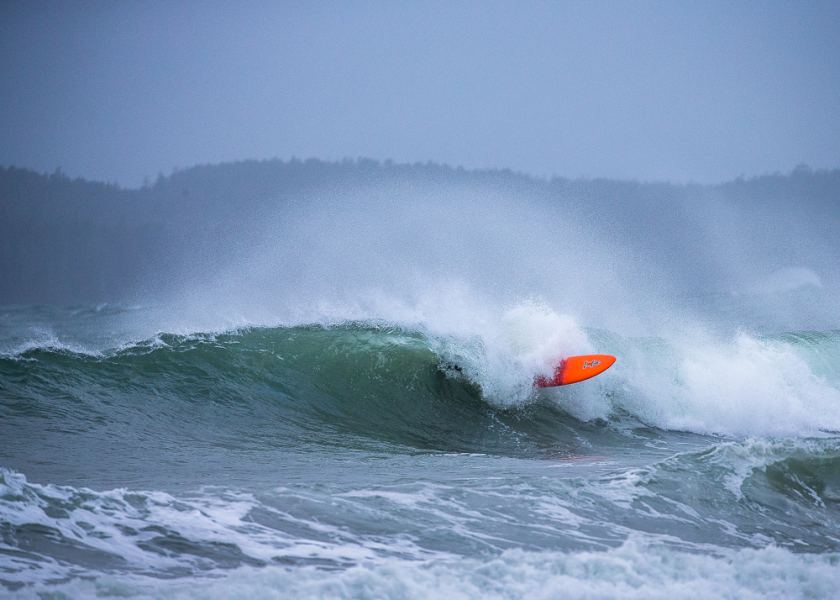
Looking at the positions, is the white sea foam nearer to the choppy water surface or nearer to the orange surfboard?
the choppy water surface

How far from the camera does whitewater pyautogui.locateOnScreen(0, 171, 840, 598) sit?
193 inches

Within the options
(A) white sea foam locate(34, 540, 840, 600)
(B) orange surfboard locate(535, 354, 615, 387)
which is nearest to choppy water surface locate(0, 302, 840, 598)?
(A) white sea foam locate(34, 540, 840, 600)

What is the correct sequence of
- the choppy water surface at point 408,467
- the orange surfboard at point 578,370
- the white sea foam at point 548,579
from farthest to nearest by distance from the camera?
the orange surfboard at point 578,370 < the choppy water surface at point 408,467 < the white sea foam at point 548,579

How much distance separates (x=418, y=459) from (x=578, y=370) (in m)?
3.95

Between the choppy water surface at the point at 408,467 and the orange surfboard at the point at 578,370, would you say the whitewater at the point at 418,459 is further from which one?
the orange surfboard at the point at 578,370

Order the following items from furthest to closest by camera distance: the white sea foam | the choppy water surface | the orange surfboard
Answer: the orange surfboard, the choppy water surface, the white sea foam

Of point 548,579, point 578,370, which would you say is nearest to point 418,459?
point 548,579

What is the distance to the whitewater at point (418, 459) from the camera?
193 inches

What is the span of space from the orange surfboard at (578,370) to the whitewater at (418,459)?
24cm

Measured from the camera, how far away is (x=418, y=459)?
8.23 meters

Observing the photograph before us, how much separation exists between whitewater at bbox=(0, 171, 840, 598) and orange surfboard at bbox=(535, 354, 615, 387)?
240 millimetres

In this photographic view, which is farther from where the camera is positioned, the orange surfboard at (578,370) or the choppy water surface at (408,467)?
the orange surfboard at (578,370)

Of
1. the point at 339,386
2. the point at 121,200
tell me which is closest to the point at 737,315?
the point at 339,386

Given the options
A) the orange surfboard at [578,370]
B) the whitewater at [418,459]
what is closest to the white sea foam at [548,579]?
the whitewater at [418,459]
